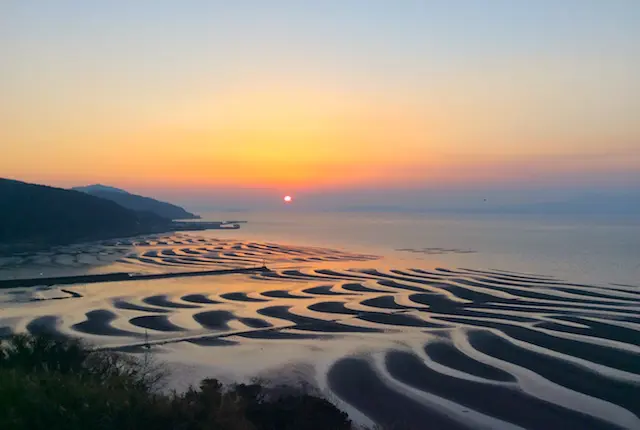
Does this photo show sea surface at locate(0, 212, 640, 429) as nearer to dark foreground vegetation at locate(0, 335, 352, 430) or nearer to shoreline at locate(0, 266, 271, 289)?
shoreline at locate(0, 266, 271, 289)

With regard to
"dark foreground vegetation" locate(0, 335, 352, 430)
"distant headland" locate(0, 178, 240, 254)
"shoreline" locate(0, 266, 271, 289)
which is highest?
"distant headland" locate(0, 178, 240, 254)

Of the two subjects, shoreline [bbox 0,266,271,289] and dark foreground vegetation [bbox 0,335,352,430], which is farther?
shoreline [bbox 0,266,271,289]

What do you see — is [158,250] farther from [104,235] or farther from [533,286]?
[533,286]

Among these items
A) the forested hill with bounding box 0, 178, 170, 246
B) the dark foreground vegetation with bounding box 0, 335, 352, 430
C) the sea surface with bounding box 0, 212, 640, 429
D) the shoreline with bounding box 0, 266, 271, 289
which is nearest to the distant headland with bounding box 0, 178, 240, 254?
the forested hill with bounding box 0, 178, 170, 246

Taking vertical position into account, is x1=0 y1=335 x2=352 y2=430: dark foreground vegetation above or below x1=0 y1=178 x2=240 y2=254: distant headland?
below

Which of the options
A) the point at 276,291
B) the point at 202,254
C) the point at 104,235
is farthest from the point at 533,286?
the point at 104,235

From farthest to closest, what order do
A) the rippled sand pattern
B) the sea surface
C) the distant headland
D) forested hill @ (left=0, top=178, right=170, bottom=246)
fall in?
forested hill @ (left=0, top=178, right=170, bottom=246) → the distant headland → the sea surface → the rippled sand pattern

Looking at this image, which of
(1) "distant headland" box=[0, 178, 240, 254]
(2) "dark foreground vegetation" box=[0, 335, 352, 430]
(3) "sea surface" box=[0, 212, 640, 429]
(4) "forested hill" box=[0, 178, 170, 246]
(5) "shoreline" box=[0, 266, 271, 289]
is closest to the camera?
(2) "dark foreground vegetation" box=[0, 335, 352, 430]
